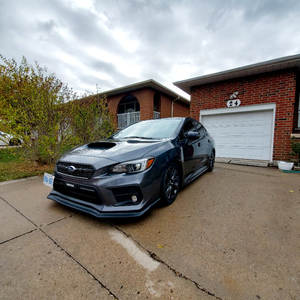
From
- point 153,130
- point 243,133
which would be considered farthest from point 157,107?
point 153,130

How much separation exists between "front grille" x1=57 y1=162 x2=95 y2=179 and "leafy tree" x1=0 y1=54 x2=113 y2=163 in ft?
9.21

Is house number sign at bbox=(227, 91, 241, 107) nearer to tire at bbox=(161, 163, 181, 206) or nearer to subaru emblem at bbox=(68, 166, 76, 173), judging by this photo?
tire at bbox=(161, 163, 181, 206)

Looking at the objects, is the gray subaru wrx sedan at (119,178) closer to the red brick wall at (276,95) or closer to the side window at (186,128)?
the side window at (186,128)

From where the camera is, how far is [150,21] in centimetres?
665

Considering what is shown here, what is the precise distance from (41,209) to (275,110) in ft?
24.6

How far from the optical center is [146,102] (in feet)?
34.6

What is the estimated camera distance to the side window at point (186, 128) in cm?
306

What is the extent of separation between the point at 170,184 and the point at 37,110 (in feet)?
13.7

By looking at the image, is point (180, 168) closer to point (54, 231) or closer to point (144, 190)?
point (144, 190)

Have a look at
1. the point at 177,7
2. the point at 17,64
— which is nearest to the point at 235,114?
the point at 177,7

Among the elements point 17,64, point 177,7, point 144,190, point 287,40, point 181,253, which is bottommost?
point 181,253

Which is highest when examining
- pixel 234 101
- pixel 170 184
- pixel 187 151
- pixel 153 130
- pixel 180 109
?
pixel 180 109

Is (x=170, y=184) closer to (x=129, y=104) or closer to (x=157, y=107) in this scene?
(x=157, y=107)

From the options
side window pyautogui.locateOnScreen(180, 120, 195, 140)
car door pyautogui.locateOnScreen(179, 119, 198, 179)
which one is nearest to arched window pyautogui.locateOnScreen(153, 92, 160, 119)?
side window pyautogui.locateOnScreen(180, 120, 195, 140)
